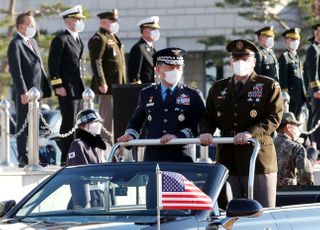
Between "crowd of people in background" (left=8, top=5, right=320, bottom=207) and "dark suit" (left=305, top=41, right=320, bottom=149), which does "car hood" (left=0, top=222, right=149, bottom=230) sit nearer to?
"crowd of people in background" (left=8, top=5, right=320, bottom=207)

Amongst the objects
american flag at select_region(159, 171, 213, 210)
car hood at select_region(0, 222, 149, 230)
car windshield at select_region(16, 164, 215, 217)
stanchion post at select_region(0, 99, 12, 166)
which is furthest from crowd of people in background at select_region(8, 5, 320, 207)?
car hood at select_region(0, 222, 149, 230)

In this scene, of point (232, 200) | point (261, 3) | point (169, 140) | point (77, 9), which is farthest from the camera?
point (261, 3)

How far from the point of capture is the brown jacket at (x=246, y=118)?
11617mm

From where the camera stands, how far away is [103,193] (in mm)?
9922

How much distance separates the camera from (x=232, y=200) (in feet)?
31.3

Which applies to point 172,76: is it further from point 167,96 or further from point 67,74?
point 67,74

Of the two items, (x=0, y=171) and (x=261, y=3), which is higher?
(x=261, y=3)

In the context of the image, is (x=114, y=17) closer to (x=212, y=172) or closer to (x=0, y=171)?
(x=0, y=171)

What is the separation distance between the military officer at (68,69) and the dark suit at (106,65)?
28 centimetres

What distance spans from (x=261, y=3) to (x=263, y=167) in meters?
30.8

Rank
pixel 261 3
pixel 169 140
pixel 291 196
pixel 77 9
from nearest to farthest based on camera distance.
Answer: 1. pixel 169 140
2. pixel 291 196
3. pixel 77 9
4. pixel 261 3

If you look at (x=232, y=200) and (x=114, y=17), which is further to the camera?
(x=114, y=17)

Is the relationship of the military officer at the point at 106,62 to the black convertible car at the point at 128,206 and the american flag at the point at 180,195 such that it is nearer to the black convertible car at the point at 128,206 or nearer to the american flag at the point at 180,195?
the black convertible car at the point at 128,206

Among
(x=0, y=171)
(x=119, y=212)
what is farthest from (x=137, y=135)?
(x=0, y=171)
